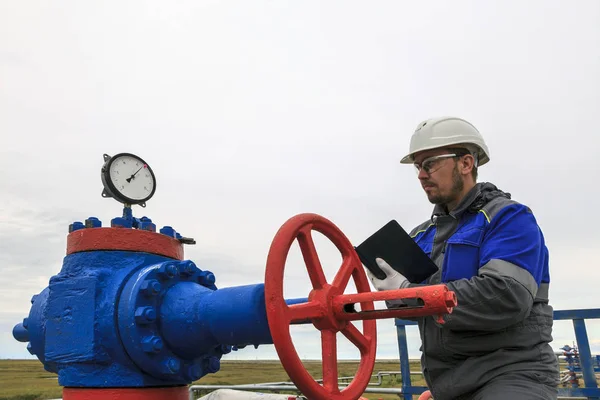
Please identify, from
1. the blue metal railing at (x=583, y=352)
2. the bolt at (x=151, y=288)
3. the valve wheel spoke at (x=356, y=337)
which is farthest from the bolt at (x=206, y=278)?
the blue metal railing at (x=583, y=352)

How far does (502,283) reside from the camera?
2.00 meters

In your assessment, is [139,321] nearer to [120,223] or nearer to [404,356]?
[120,223]

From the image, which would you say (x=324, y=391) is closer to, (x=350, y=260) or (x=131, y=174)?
(x=350, y=260)

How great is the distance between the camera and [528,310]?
6.84 ft

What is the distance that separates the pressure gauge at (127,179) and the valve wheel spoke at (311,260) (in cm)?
113

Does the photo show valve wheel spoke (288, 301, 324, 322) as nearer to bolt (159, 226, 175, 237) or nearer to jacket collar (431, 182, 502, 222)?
jacket collar (431, 182, 502, 222)

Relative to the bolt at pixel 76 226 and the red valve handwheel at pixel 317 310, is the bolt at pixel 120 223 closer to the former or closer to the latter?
the bolt at pixel 76 226

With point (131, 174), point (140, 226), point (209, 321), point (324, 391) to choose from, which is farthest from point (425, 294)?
point (131, 174)

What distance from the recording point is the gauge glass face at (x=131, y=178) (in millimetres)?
2758

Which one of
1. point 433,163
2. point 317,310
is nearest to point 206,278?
point 317,310

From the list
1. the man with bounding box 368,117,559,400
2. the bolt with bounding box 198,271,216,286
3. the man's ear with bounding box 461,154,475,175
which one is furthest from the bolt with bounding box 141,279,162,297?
the man's ear with bounding box 461,154,475,175

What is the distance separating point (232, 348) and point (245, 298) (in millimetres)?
547

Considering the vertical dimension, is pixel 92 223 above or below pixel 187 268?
above

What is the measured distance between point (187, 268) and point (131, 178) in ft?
2.26
